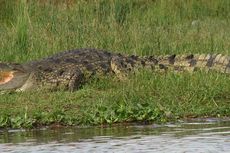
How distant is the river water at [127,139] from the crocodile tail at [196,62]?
2499mm

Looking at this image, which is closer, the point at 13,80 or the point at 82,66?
the point at 13,80

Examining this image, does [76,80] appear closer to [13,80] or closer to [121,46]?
[13,80]

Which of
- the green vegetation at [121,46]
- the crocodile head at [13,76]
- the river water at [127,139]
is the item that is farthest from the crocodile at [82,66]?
the river water at [127,139]

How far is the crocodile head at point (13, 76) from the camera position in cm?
1127

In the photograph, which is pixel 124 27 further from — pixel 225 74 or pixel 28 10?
pixel 225 74

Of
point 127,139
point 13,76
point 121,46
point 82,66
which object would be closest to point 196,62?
point 82,66

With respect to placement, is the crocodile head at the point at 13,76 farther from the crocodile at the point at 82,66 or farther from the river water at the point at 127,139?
the river water at the point at 127,139

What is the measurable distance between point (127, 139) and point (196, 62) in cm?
385

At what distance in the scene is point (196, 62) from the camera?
11875mm

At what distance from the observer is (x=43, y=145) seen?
26.4 ft

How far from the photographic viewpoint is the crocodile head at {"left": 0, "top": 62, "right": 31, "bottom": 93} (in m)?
11.3

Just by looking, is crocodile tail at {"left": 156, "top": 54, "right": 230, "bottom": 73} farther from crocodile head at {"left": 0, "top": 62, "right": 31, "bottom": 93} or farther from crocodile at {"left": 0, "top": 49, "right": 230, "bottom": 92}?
crocodile head at {"left": 0, "top": 62, "right": 31, "bottom": 93}

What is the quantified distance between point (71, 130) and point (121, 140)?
0.90 m

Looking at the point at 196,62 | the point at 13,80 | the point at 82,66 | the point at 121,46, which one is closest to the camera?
the point at 13,80
